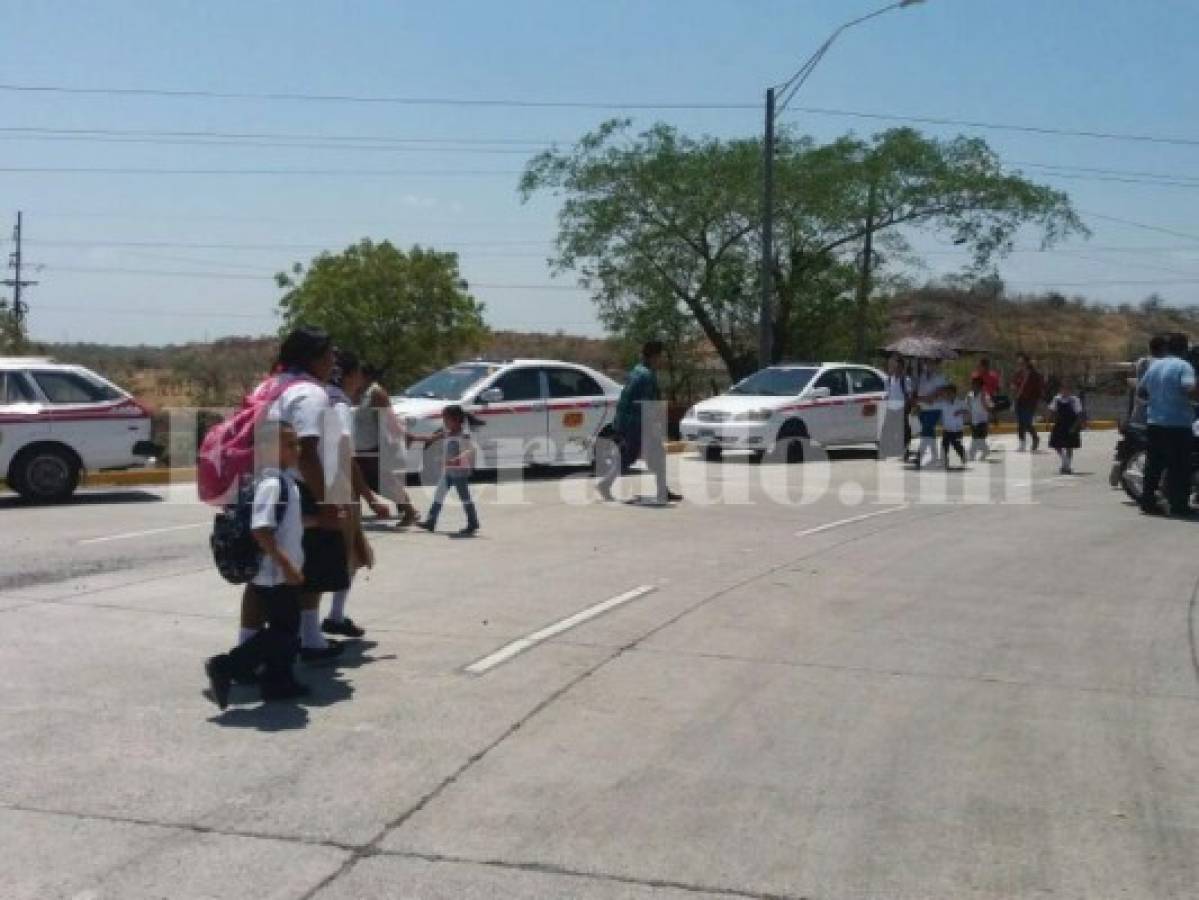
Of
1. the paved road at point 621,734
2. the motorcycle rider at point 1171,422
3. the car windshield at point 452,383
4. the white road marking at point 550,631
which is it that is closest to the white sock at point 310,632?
the paved road at point 621,734

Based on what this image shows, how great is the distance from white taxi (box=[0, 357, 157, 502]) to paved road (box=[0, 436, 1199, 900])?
4267 millimetres

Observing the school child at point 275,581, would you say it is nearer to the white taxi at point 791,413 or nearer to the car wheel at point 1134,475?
the car wheel at point 1134,475

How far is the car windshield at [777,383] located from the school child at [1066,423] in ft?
12.9

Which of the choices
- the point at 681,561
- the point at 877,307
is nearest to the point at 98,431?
the point at 681,561

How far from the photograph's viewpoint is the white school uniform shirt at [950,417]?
21.0 metres

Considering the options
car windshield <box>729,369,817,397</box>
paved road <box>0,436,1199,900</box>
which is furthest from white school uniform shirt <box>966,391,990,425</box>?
paved road <box>0,436,1199,900</box>

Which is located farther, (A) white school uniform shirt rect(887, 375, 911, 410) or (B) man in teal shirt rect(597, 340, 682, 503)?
(A) white school uniform shirt rect(887, 375, 911, 410)

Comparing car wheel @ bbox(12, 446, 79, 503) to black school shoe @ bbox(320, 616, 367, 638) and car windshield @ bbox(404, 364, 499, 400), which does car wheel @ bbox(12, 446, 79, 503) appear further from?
black school shoe @ bbox(320, 616, 367, 638)

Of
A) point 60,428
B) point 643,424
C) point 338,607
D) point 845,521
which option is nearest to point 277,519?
point 338,607

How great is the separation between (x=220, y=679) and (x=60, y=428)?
10.4 meters

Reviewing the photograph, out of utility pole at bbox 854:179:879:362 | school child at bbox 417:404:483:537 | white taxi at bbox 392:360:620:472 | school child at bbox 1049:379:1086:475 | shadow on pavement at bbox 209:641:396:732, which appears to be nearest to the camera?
shadow on pavement at bbox 209:641:396:732

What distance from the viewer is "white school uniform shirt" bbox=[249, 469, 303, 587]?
21.6 feet

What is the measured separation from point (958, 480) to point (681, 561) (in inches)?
359

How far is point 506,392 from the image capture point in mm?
19031
